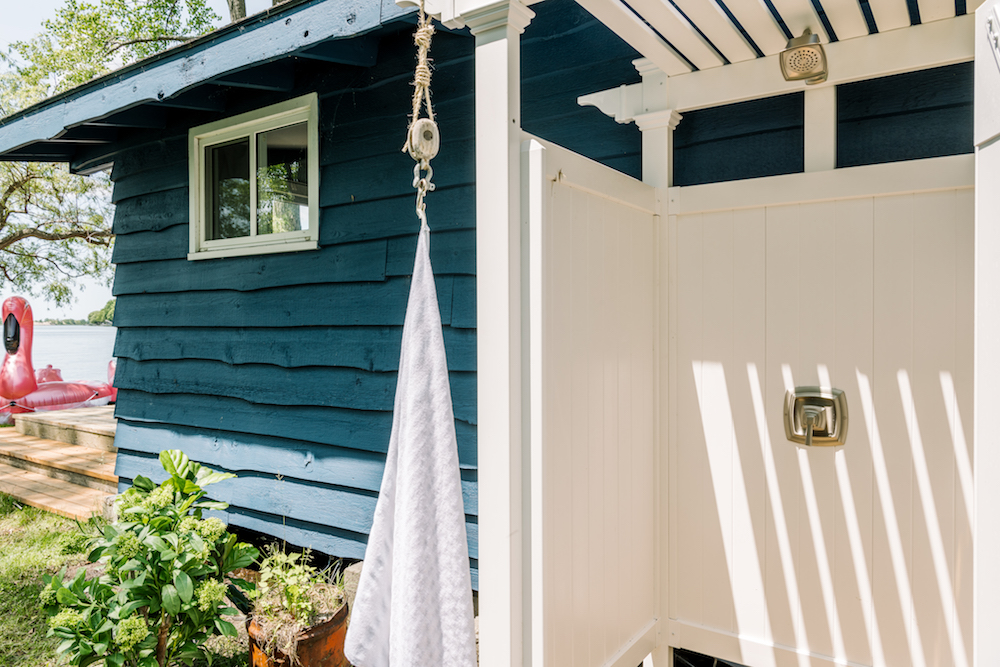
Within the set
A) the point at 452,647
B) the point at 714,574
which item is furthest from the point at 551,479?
the point at 714,574

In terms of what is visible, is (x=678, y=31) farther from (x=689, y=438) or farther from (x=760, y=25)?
(x=689, y=438)

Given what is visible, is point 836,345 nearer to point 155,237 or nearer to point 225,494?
point 225,494

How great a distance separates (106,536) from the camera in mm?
2045

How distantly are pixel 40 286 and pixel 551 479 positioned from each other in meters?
11.7

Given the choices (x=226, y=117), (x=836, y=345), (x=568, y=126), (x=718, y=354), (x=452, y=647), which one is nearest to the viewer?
(x=452, y=647)

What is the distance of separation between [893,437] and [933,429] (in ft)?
0.28


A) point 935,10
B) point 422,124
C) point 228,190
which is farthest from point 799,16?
point 228,190

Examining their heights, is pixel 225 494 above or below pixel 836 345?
below

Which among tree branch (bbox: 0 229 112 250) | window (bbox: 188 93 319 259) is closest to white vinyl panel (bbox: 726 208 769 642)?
window (bbox: 188 93 319 259)

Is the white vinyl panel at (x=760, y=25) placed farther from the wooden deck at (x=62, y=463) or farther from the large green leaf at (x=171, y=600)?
the wooden deck at (x=62, y=463)

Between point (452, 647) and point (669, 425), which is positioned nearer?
point (452, 647)

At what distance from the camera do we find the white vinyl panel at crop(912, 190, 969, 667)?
1.45m

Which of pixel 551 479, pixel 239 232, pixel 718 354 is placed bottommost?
pixel 551 479

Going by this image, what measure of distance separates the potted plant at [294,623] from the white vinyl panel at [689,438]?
1.23m
